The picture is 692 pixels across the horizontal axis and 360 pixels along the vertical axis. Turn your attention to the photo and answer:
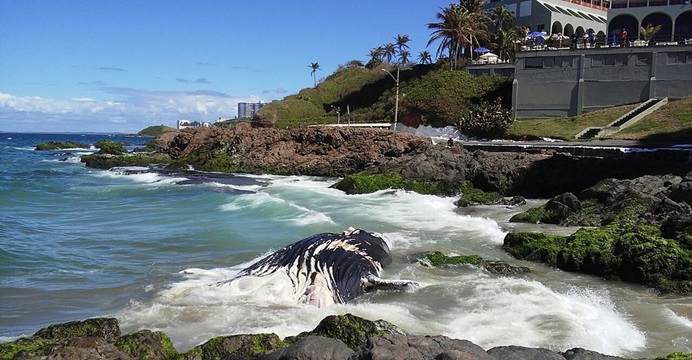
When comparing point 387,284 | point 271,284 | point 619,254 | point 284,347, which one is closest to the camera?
point 284,347

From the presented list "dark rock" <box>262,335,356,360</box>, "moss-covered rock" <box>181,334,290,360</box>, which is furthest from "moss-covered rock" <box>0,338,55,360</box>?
→ "dark rock" <box>262,335,356,360</box>

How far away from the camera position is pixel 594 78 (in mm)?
44500

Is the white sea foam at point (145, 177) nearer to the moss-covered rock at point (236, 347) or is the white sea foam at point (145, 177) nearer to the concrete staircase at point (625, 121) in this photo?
the concrete staircase at point (625, 121)

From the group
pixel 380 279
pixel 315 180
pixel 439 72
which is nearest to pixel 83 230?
pixel 380 279

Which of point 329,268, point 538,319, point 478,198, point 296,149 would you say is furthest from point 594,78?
point 538,319

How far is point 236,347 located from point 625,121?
37645 mm

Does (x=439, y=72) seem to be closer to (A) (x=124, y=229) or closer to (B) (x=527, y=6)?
(B) (x=527, y=6)

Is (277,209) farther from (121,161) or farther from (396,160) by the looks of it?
(121,161)

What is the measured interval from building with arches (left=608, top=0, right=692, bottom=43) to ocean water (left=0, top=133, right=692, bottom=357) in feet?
141

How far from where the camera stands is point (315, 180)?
118 feet

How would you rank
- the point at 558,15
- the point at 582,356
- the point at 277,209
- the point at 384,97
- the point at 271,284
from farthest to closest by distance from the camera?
1. the point at 384,97
2. the point at 558,15
3. the point at 277,209
4. the point at 271,284
5. the point at 582,356

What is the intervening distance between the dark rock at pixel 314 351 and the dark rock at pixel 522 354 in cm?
145

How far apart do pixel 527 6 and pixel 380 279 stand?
6042 centimetres

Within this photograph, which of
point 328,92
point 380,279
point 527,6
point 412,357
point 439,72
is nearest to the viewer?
point 412,357
